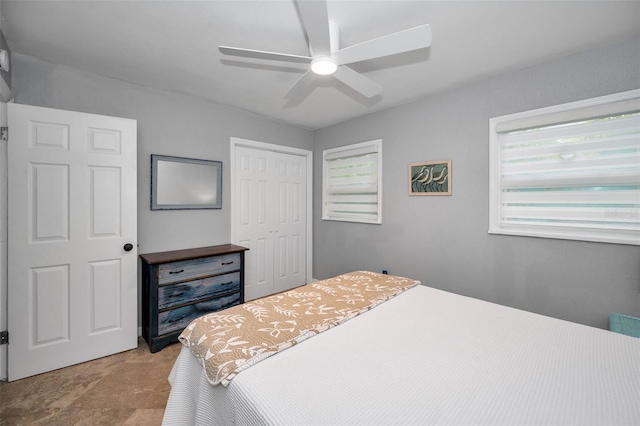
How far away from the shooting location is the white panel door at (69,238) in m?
2.03

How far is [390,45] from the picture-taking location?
1559 mm

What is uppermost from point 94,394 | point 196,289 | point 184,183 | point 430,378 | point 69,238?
point 184,183

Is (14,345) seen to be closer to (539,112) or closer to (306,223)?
(306,223)

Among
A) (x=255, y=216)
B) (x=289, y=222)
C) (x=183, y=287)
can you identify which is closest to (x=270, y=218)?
(x=255, y=216)

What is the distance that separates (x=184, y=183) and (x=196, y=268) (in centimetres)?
97

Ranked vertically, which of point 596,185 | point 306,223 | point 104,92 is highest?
point 104,92

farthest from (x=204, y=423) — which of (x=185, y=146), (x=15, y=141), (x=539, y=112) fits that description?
(x=539, y=112)

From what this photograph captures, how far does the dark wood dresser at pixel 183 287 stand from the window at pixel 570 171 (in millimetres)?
2692

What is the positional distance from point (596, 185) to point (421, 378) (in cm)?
222

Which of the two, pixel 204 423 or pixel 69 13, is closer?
pixel 204 423

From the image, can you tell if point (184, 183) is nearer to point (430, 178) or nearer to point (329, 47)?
point (329, 47)

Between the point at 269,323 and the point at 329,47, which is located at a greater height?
the point at 329,47

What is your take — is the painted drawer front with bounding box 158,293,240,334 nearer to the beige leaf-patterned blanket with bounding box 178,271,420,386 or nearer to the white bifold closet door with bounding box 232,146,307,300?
the white bifold closet door with bounding box 232,146,307,300

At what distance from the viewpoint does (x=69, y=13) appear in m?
1.72
